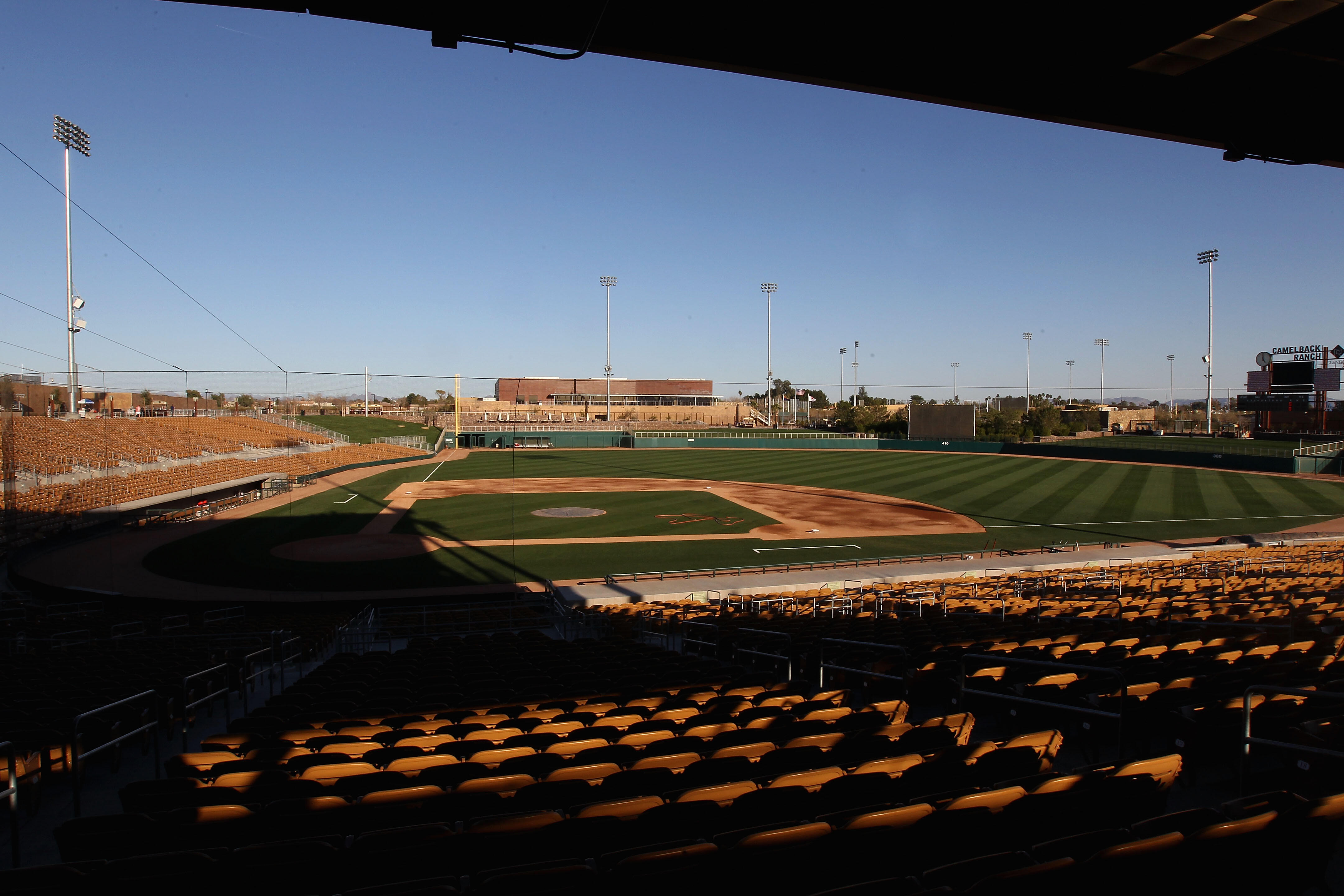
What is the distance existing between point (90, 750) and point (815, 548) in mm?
23653

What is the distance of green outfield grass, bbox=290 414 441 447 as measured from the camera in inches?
1284

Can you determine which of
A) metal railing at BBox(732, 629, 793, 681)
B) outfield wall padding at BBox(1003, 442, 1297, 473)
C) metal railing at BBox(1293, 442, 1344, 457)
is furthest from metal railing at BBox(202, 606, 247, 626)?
metal railing at BBox(1293, 442, 1344, 457)

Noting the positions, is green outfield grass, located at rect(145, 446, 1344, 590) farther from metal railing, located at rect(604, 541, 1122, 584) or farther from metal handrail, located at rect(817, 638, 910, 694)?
metal handrail, located at rect(817, 638, 910, 694)

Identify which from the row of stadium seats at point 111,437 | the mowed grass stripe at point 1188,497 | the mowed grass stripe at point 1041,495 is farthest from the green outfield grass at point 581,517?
the mowed grass stripe at point 1188,497

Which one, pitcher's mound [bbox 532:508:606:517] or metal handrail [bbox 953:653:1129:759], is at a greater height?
metal handrail [bbox 953:653:1129:759]

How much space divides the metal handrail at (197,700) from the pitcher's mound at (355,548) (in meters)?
15.7

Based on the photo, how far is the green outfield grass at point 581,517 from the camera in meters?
30.2

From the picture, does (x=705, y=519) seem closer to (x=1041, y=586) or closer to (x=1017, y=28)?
(x=1041, y=586)

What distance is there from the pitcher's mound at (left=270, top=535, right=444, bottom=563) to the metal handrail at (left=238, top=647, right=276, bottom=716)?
14118 millimetres

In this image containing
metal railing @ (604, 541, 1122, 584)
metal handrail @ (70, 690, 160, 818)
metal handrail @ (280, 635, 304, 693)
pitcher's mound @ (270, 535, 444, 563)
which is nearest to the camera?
metal handrail @ (70, 690, 160, 818)

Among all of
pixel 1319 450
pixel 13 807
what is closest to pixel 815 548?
pixel 13 807

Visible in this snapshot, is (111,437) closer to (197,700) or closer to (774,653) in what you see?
(197,700)

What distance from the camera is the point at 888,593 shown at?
16.8m

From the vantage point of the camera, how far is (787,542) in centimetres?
2877
